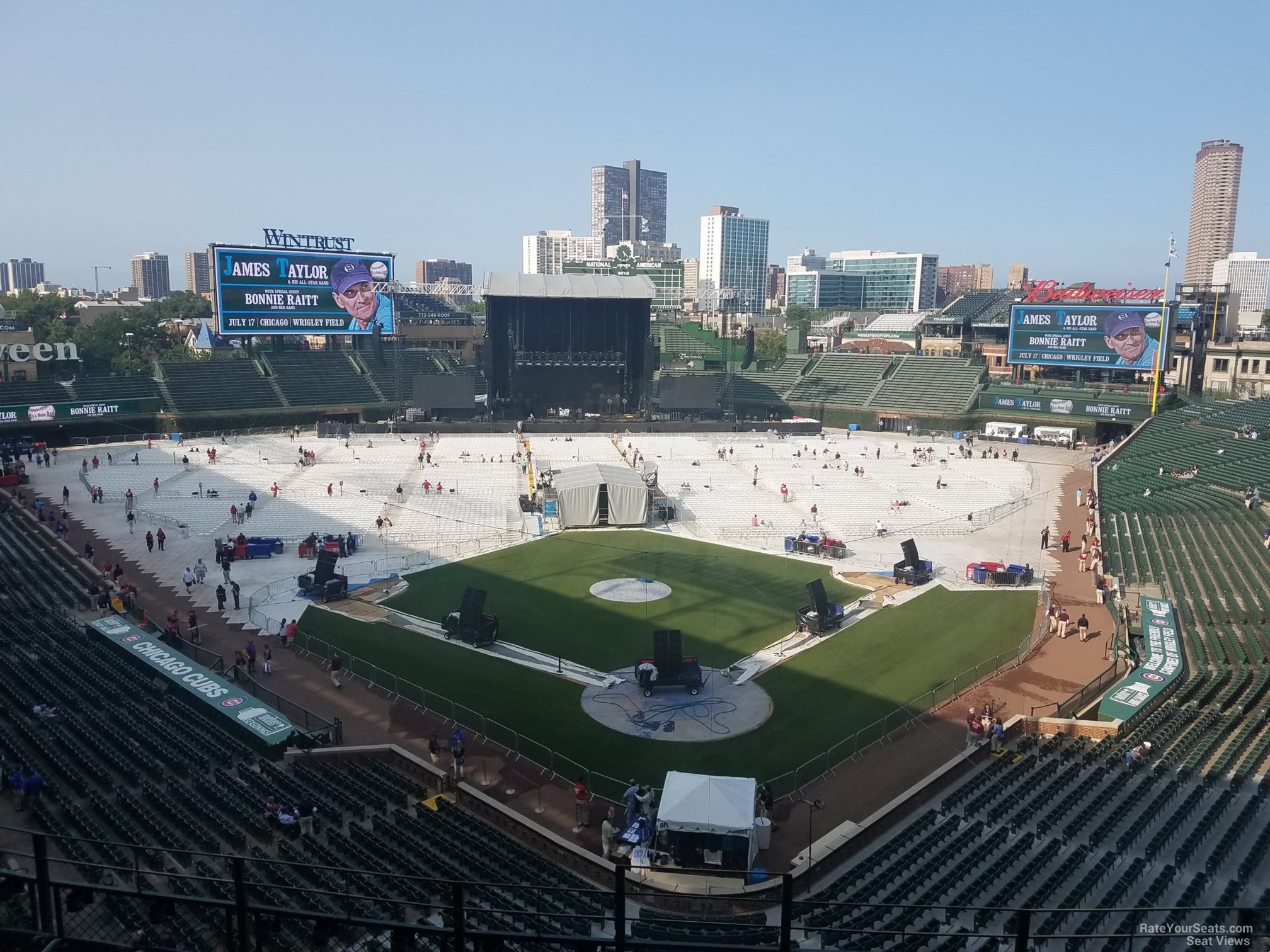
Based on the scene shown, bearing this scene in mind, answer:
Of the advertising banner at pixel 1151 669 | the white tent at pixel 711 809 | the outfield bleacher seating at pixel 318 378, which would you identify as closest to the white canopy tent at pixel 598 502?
the advertising banner at pixel 1151 669

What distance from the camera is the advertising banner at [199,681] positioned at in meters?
20.6

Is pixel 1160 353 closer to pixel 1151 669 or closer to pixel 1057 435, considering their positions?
pixel 1057 435

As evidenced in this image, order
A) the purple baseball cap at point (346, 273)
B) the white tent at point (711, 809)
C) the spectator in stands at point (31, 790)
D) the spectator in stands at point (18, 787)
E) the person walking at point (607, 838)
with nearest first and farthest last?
the spectator in stands at point (31, 790)
the spectator in stands at point (18, 787)
the white tent at point (711, 809)
the person walking at point (607, 838)
the purple baseball cap at point (346, 273)

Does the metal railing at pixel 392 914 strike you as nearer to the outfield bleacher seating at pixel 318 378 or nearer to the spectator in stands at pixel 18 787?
the spectator in stands at pixel 18 787

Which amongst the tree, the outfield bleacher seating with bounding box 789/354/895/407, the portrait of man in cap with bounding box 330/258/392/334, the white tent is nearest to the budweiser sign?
the outfield bleacher seating with bounding box 789/354/895/407

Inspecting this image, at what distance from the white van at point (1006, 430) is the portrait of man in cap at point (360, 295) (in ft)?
185

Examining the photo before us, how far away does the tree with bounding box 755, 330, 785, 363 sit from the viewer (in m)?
133

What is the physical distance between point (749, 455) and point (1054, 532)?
26.2 meters

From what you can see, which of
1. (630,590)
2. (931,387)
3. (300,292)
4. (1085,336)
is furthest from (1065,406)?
(300,292)

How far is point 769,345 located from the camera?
5453 inches

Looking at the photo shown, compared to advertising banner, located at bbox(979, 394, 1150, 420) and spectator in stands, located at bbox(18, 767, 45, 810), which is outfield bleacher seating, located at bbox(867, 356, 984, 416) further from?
spectator in stands, located at bbox(18, 767, 45, 810)

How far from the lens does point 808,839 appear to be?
17609 mm

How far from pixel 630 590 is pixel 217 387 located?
58.7 meters

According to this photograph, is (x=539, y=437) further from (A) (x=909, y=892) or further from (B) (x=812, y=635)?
(A) (x=909, y=892)
